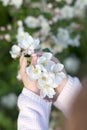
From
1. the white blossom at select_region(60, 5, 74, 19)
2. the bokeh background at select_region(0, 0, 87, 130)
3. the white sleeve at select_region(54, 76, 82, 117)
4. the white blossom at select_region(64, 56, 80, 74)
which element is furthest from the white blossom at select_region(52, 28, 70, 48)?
the white sleeve at select_region(54, 76, 82, 117)

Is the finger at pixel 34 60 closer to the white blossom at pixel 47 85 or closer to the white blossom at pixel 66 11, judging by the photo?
the white blossom at pixel 47 85

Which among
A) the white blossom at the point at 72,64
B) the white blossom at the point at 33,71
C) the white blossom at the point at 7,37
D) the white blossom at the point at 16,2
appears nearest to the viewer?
the white blossom at the point at 33,71

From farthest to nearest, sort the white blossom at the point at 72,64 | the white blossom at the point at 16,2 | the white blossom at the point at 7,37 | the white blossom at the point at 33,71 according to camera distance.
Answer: the white blossom at the point at 72,64 → the white blossom at the point at 16,2 → the white blossom at the point at 7,37 → the white blossom at the point at 33,71

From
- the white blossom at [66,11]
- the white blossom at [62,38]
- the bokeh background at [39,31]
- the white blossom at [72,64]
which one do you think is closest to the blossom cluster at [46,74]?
the bokeh background at [39,31]

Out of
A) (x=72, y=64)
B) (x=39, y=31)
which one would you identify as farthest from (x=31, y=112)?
(x=72, y=64)

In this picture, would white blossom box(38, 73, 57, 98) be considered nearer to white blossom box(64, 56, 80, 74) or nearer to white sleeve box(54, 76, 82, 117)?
white sleeve box(54, 76, 82, 117)

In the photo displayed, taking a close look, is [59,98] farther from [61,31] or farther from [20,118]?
[61,31]

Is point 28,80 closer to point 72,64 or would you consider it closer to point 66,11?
point 66,11
